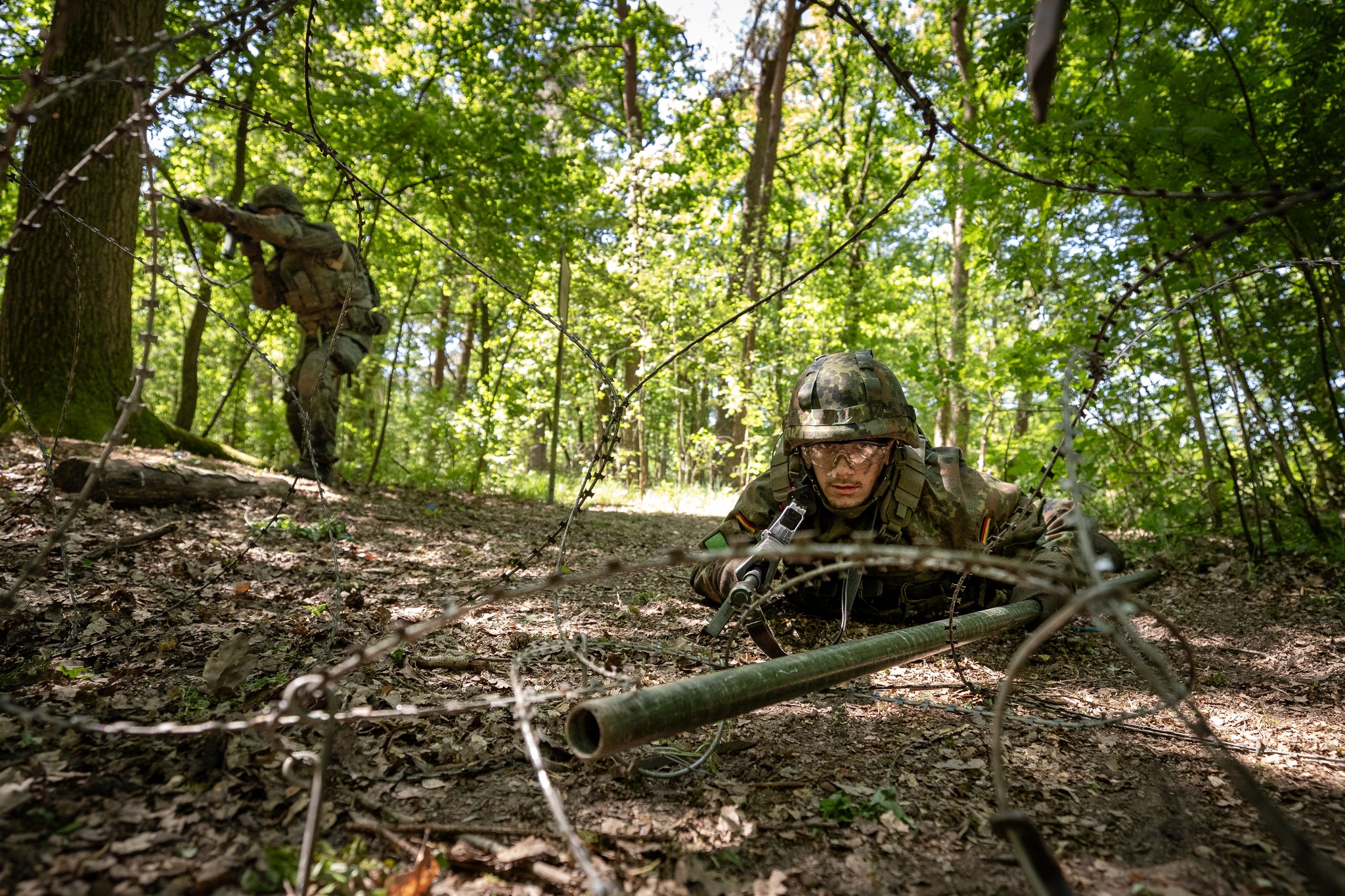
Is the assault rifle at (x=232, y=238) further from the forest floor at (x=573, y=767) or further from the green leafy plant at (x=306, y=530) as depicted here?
the forest floor at (x=573, y=767)

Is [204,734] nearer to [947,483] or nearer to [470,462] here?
[947,483]

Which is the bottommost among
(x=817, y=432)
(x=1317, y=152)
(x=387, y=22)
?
(x=817, y=432)

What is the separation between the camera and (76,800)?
147 cm

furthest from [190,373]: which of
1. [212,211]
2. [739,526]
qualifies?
[739,526]

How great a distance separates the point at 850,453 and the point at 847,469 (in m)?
0.09

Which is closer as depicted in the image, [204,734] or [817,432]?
[204,734]

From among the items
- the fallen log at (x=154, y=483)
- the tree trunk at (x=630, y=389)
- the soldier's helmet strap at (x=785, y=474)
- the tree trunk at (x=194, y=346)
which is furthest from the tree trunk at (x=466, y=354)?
the soldier's helmet strap at (x=785, y=474)

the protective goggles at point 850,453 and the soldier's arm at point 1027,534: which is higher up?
the protective goggles at point 850,453

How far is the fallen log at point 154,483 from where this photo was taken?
3.98 m

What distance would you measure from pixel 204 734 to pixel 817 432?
2652 millimetres

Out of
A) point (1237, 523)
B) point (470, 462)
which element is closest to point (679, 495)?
point (470, 462)

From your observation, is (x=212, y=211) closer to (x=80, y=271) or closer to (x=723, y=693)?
(x=80, y=271)

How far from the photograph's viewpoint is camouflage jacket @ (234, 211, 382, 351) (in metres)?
6.12

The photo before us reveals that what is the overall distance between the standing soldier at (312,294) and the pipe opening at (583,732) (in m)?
5.24
